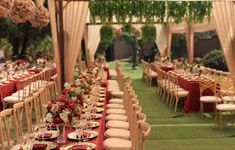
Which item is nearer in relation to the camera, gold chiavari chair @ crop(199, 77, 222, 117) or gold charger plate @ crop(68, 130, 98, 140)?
gold charger plate @ crop(68, 130, 98, 140)

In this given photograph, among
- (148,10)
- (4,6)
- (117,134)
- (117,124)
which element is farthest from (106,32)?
(4,6)

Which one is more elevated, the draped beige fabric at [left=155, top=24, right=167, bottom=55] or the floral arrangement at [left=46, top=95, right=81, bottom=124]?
the draped beige fabric at [left=155, top=24, right=167, bottom=55]

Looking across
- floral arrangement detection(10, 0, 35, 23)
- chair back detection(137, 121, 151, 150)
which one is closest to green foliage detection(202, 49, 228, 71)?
floral arrangement detection(10, 0, 35, 23)

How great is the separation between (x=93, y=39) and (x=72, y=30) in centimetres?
771

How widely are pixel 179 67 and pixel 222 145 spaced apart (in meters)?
6.96

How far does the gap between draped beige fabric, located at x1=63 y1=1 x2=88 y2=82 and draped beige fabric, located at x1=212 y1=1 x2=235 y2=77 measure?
3352 mm

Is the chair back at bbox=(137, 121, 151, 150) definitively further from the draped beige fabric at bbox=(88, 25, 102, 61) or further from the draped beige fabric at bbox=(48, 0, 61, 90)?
the draped beige fabric at bbox=(88, 25, 102, 61)

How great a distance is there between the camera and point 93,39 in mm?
16328

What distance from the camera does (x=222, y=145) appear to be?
585cm

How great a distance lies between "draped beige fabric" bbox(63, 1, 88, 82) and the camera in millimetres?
8508

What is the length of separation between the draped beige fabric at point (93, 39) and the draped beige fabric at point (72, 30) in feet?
24.3

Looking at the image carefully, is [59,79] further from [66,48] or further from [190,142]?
[190,142]

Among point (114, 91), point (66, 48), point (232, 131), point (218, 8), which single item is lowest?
point (232, 131)

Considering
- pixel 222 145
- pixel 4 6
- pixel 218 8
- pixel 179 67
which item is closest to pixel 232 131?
pixel 222 145
